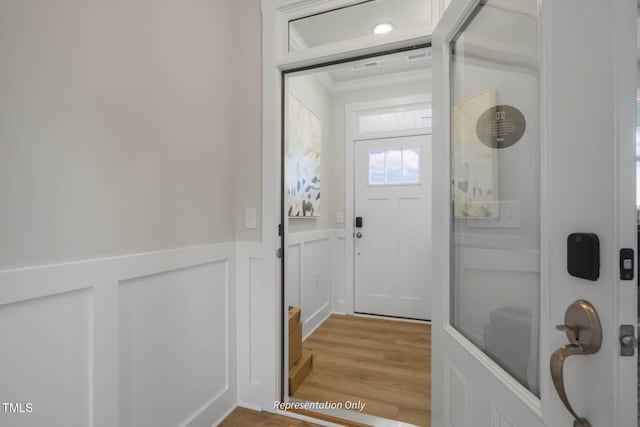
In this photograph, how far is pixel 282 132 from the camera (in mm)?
1743

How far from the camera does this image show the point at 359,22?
160cm

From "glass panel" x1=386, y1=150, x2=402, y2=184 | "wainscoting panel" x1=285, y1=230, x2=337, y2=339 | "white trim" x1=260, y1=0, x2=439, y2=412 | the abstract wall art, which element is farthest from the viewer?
"glass panel" x1=386, y1=150, x2=402, y2=184

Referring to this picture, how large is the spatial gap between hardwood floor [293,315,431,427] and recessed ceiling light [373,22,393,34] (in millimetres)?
2154

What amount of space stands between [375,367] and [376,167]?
2064mm

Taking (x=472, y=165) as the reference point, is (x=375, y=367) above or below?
below

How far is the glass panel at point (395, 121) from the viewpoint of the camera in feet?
10.1

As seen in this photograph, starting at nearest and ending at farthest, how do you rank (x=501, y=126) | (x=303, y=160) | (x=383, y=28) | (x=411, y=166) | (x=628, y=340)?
(x=628, y=340) → (x=501, y=126) → (x=383, y=28) → (x=303, y=160) → (x=411, y=166)

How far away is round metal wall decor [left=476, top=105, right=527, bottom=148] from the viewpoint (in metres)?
0.80

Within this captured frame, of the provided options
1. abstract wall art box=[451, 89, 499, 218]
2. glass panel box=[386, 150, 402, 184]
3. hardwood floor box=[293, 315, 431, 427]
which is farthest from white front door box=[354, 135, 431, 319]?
abstract wall art box=[451, 89, 499, 218]

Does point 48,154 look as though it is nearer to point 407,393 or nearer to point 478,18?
point 478,18

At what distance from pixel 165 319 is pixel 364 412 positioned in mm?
1264

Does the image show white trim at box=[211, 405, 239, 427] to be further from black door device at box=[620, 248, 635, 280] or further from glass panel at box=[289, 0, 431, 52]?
glass panel at box=[289, 0, 431, 52]

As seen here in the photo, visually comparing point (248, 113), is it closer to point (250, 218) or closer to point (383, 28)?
point (250, 218)

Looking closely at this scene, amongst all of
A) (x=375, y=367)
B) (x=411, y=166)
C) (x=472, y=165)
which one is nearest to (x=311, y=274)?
(x=375, y=367)
